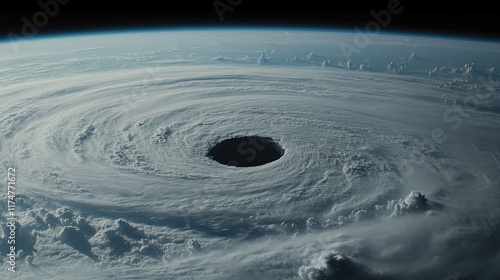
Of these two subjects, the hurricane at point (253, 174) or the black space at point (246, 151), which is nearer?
the hurricane at point (253, 174)

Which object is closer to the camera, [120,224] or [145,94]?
[120,224]

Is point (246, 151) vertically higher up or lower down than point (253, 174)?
higher up

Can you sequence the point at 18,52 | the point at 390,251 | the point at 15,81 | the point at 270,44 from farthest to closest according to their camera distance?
the point at 270,44, the point at 18,52, the point at 15,81, the point at 390,251

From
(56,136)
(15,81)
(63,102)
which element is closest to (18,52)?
(15,81)

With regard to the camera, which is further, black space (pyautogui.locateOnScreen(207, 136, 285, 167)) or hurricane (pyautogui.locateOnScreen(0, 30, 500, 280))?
black space (pyautogui.locateOnScreen(207, 136, 285, 167))

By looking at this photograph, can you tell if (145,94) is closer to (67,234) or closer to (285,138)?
(285,138)

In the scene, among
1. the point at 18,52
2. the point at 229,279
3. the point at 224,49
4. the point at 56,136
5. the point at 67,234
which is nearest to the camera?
the point at 229,279

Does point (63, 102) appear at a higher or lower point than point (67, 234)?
higher

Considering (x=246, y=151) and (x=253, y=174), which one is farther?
(x=246, y=151)
